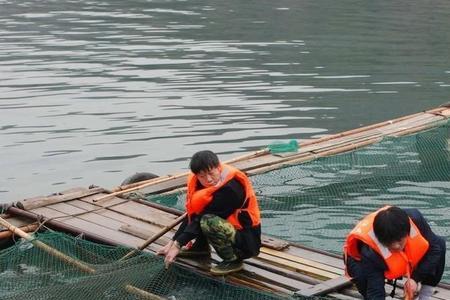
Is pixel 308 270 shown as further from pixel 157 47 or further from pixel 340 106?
pixel 157 47

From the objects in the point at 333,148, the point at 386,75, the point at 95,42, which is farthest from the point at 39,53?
the point at 333,148

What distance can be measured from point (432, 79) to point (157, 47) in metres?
9.03

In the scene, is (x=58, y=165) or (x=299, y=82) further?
(x=299, y=82)

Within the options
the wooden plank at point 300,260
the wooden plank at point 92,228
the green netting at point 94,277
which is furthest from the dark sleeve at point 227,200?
the wooden plank at point 92,228

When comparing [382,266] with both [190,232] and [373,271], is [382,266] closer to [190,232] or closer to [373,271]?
[373,271]

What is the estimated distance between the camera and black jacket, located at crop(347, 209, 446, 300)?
6.55 m

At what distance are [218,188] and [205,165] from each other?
1.28 feet

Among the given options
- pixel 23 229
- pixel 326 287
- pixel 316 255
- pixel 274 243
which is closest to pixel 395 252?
pixel 326 287

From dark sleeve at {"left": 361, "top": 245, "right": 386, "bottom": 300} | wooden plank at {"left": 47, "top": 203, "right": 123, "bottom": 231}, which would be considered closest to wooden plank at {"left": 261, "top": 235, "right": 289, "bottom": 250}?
wooden plank at {"left": 47, "top": 203, "right": 123, "bottom": 231}

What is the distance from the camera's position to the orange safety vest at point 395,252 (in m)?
6.53

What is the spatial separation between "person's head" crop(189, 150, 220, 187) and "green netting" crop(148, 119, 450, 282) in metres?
3.03

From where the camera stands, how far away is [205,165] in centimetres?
790

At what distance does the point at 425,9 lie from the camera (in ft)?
122

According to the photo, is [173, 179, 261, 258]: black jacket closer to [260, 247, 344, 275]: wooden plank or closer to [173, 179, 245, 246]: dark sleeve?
[173, 179, 245, 246]: dark sleeve
